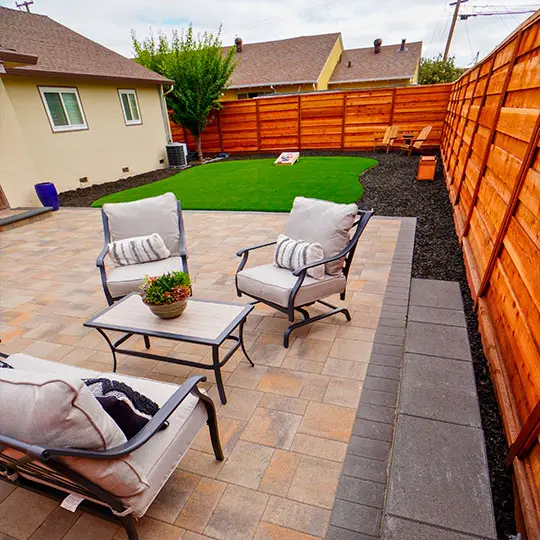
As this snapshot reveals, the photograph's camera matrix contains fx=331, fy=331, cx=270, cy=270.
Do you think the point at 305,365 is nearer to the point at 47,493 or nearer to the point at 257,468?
the point at 257,468

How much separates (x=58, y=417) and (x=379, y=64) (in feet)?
82.1

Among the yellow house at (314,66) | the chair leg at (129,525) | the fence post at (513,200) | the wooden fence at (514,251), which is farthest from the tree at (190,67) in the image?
the chair leg at (129,525)

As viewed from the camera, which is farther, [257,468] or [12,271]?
[12,271]

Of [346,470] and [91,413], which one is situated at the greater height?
[91,413]

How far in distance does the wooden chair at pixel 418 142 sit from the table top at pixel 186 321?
34.1ft

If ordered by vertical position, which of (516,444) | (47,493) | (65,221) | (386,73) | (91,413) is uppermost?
(386,73)

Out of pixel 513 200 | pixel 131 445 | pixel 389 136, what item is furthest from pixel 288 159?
pixel 131 445

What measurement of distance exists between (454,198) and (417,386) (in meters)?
4.64

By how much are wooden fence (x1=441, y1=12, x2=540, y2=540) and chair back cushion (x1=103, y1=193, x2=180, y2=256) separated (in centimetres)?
312

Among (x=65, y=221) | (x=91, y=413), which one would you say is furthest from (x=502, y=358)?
(x=65, y=221)

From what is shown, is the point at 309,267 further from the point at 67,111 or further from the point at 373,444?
the point at 67,111

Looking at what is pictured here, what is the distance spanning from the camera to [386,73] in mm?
20031

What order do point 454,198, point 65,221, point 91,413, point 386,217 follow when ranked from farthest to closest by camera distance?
1. point 65,221
2. point 386,217
3. point 454,198
4. point 91,413

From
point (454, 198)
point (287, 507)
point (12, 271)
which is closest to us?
point (287, 507)
